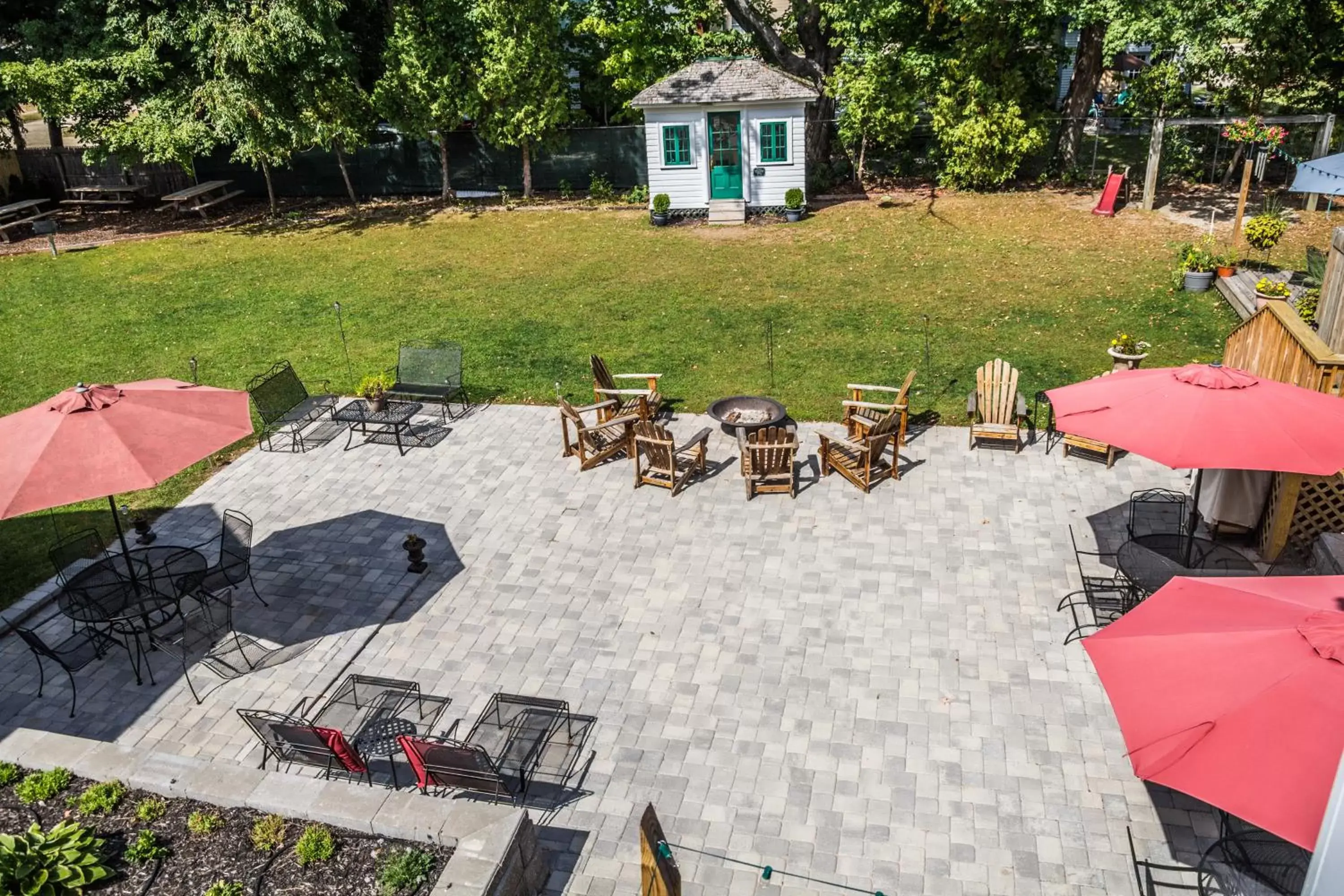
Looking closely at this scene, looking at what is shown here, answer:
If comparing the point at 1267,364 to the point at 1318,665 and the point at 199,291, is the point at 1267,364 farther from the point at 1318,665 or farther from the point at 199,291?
the point at 199,291

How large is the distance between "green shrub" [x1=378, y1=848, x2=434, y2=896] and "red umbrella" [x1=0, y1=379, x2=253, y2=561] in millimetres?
3742

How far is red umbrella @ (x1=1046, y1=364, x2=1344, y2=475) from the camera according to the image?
718cm

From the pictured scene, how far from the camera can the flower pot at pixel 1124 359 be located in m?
13.1

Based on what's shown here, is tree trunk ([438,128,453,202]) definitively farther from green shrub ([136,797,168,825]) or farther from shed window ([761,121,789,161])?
green shrub ([136,797,168,825])

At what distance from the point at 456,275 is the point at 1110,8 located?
655 inches

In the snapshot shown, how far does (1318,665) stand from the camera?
4734mm

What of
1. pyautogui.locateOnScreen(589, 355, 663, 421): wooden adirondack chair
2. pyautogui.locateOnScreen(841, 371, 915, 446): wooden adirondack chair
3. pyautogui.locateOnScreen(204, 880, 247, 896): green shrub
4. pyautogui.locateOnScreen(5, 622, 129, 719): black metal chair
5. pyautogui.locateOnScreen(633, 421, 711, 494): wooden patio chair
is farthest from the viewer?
pyautogui.locateOnScreen(589, 355, 663, 421): wooden adirondack chair

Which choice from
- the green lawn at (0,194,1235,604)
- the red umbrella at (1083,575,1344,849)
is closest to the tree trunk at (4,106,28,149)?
the green lawn at (0,194,1235,604)

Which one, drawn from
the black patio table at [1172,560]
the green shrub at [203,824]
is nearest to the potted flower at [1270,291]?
the black patio table at [1172,560]

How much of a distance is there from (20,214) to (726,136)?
2228 centimetres

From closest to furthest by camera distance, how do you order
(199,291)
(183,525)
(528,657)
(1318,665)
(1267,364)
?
(1318,665)
(528,657)
(1267,364)
(183,525)
(199,291)

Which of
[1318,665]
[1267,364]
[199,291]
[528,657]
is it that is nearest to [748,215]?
[199,291]

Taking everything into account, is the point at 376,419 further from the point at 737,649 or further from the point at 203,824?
the point at 203,824

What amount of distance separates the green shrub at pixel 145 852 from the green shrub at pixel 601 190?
76.9ft
